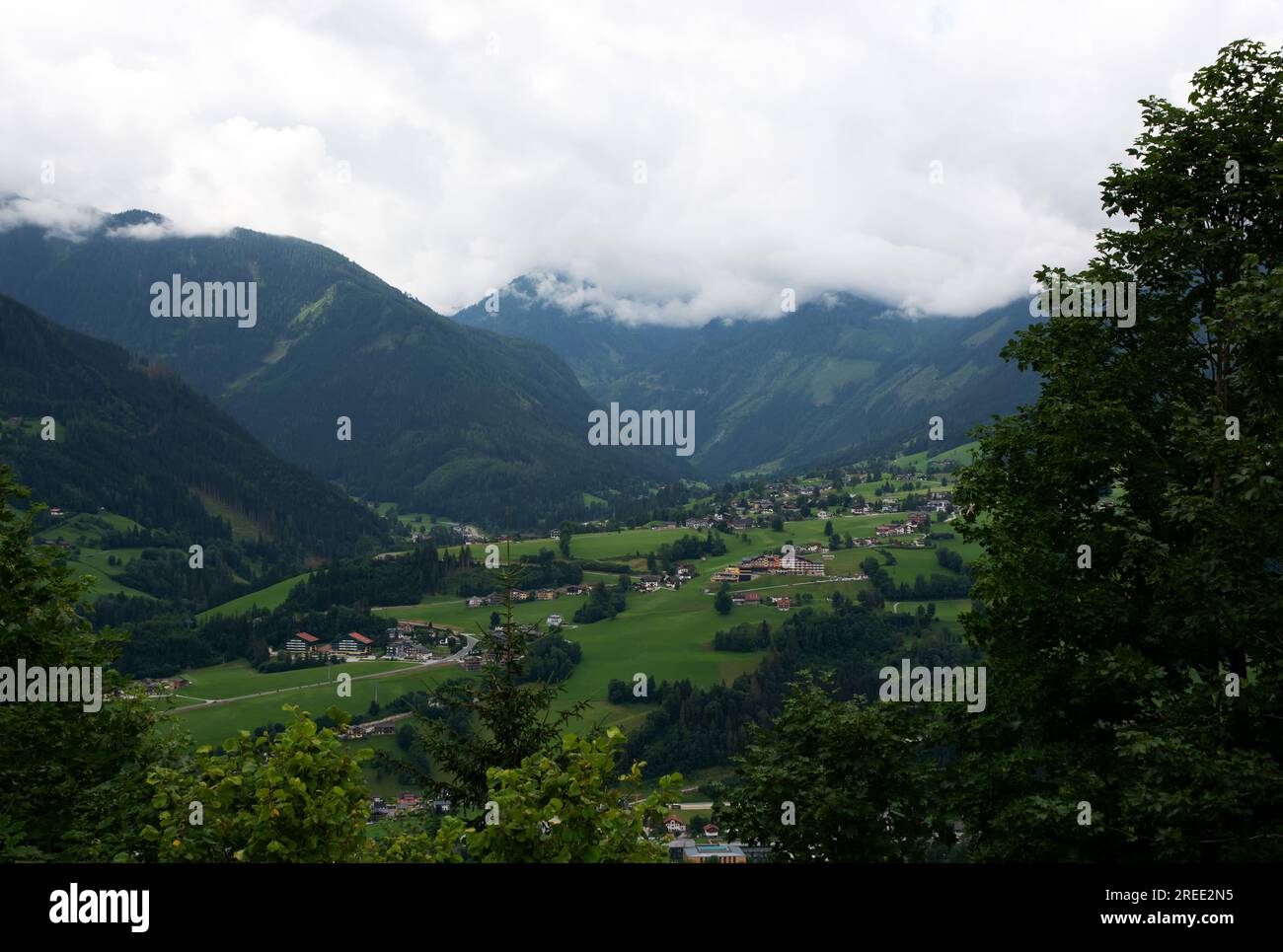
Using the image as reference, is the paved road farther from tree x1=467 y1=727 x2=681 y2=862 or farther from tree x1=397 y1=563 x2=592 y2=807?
tree x1=467 y1=727 x2=681 y2=862

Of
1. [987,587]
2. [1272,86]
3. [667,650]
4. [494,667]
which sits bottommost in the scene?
[667,650]

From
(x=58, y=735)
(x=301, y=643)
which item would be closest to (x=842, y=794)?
(x=58, y=735)

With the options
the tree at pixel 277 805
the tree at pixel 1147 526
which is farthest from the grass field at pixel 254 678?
the tree at pixel 277 805

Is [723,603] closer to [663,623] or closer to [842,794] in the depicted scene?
[663,623]

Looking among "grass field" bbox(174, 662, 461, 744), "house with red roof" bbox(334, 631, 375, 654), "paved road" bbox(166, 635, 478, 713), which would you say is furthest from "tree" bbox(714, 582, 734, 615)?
"house with red roof" bbox(334, 631, 375, 654)

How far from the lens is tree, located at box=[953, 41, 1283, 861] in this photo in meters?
13.9

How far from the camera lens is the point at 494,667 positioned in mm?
20062

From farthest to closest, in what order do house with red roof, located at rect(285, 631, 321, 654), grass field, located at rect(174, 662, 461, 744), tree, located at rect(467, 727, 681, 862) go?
house with red roof, located at rect(285, 631, 321, 654), grass field, located at rect(174, 662, 461, 744), tree, located at rect(467, 727, 681, 862)

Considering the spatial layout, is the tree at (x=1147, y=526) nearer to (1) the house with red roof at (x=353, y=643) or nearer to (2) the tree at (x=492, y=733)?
(2) the tree at (x=492, y=733)
